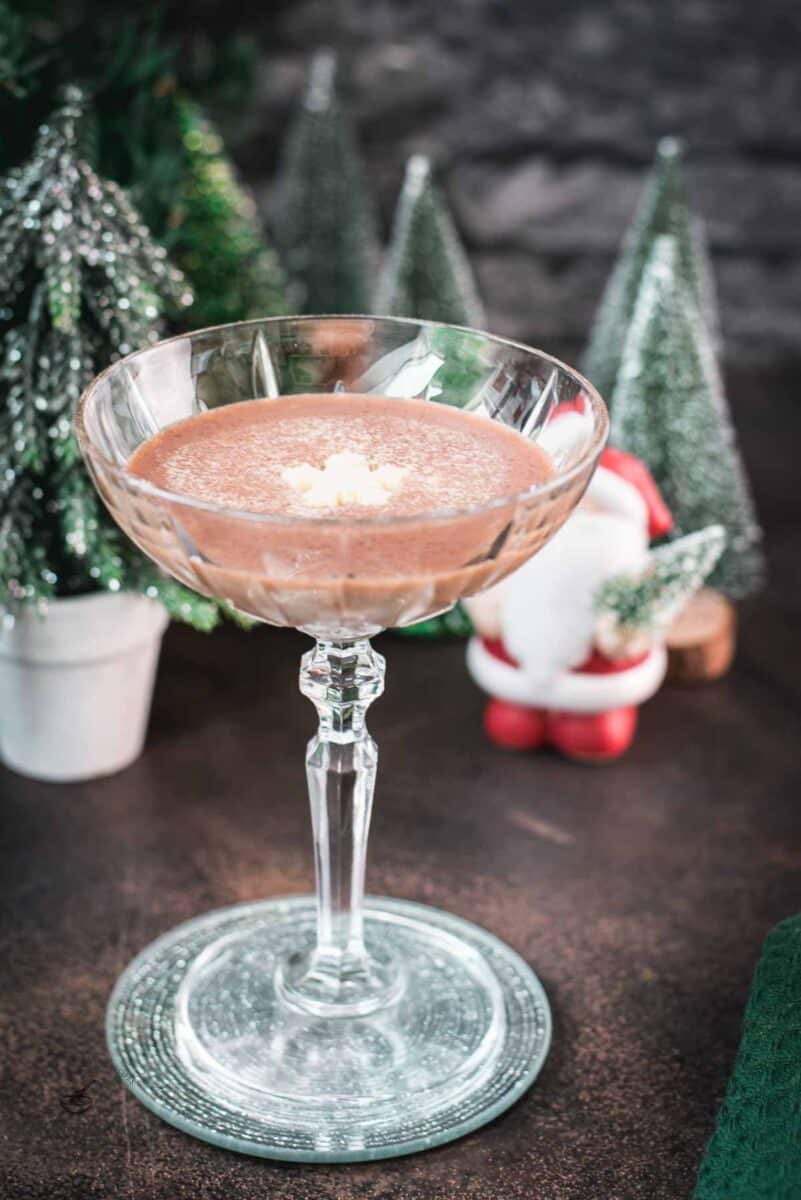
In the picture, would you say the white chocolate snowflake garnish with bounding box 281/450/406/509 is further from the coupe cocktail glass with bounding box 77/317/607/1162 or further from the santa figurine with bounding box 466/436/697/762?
the santa figurine with bounding box 466/436/697/762

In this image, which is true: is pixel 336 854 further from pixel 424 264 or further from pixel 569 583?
pixel 424 264

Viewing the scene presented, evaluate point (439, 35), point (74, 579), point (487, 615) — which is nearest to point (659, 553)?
point (487, 615)

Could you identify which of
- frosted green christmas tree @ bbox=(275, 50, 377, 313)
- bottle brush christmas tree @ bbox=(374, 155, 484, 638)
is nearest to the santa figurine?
bottle brush christmas tree @ bbox=(374, 155, 484, 638)

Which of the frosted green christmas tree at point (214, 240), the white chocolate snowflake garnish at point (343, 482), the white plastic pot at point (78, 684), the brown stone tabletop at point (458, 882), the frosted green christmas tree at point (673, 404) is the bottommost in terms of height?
the brown stone tabletop at point (458, 882)

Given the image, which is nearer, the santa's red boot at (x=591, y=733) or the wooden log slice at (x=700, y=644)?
the santa's red boot at (x=591, y=733)

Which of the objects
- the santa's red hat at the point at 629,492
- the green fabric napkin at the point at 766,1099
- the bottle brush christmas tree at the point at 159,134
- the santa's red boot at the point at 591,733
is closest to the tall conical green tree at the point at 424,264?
the bottle brush christmas tree at the point at 159,134

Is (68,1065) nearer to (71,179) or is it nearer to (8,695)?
(8,695)

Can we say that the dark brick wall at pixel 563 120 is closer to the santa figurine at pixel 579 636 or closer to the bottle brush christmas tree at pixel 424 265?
the bottle brush christmas tree at pixel 424 265
